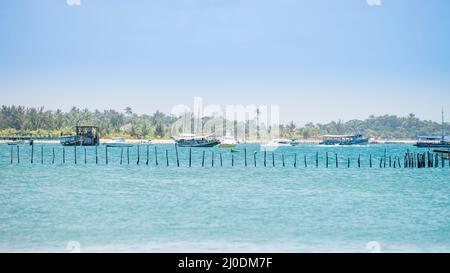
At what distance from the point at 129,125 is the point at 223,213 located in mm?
110027

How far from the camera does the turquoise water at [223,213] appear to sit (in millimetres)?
14695

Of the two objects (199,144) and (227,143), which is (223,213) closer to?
(199,144)

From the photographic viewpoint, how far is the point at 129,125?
127 metres

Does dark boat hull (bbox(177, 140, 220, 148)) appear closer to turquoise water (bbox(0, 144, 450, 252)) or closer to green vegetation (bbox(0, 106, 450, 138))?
green vegetation (bbox(0, 106, 450, 138))

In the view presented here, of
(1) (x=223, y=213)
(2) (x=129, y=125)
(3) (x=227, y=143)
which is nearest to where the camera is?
(1) (x=223, y=213)

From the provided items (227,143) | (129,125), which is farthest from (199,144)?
(129,125)

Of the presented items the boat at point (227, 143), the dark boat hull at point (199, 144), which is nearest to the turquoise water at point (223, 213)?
the dark boat hull at point (199, 144)

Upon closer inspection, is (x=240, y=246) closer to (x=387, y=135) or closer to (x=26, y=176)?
(x=26, y=176)

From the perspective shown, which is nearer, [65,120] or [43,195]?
[43,195]

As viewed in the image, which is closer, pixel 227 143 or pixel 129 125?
pixel 227 143

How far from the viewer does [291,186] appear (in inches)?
1126
